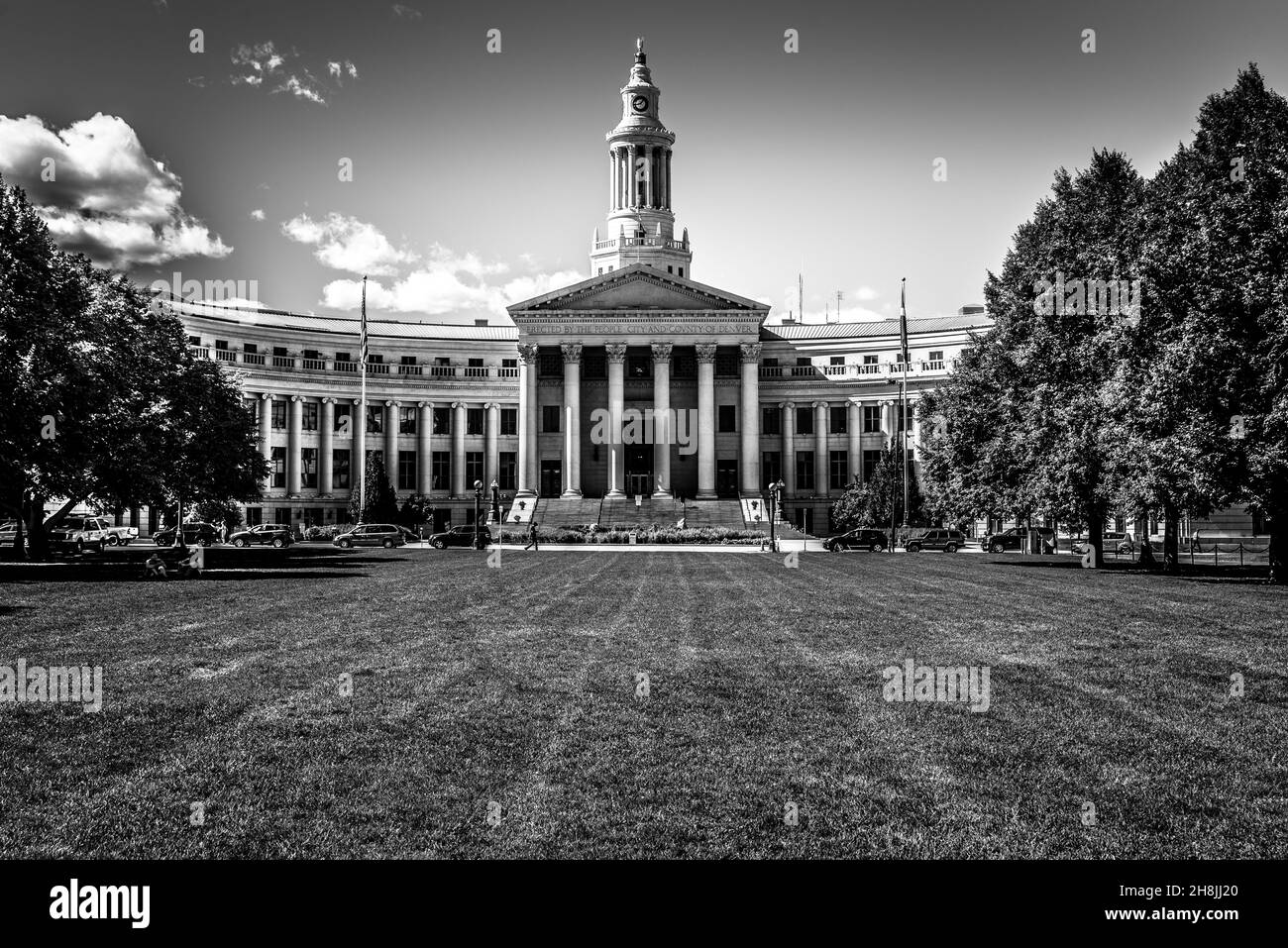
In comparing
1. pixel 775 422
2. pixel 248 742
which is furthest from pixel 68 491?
pixel 775 422

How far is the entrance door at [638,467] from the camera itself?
9931 centimetres

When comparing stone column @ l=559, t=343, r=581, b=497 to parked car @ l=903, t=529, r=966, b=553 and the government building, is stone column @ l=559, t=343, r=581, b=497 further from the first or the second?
parked car @ l=903, t=529, r=966, b=553

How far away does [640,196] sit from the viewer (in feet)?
400

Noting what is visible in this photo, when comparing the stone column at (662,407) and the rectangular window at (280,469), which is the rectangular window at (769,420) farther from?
the rectangular window at (280,469)

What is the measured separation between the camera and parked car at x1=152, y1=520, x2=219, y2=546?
63056mm

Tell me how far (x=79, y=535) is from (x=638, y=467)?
157 ft

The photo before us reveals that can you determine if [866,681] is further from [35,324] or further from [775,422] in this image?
[775,422]

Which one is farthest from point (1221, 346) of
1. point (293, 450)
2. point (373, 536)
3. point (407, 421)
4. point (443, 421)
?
point (293, 450)

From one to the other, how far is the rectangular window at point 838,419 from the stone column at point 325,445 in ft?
155

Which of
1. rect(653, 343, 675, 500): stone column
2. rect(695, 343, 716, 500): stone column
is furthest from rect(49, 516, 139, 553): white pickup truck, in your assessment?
rect(695, 343, 716, 500): stone column

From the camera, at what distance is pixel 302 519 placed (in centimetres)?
9812

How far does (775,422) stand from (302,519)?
1795 inches

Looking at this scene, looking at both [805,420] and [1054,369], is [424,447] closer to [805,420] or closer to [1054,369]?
[805,420]

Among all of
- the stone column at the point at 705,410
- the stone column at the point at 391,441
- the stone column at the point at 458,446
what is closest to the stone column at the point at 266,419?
the stone column at the point at 391,441
